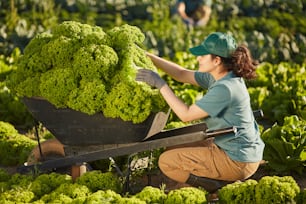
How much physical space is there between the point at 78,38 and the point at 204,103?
121 cm

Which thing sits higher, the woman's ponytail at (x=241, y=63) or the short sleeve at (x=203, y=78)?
the woman's ponytail at (x=241, y=63)

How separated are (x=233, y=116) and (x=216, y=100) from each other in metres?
0.23

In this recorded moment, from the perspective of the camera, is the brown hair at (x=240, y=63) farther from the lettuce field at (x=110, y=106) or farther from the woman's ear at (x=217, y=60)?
the lettuce field at (x=110, y=106)

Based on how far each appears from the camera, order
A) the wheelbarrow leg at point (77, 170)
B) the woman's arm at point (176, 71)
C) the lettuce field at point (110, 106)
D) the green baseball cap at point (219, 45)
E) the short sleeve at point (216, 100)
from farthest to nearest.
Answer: the woman's arm at point (176, 71)
the wheelbarrow leg at point (77, 170)
the green baseball cap at point (219, 45)
the short sleeve at point (216, 100)
the lettuce field at point (110, 106)

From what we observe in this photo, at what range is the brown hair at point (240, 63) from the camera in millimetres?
6363

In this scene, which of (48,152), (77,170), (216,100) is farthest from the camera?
(48,152)

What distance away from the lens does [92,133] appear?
258 inches

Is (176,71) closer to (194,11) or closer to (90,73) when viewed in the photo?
(90,73)

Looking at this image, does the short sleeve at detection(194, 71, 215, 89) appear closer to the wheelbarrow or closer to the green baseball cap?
the wheelbarrow

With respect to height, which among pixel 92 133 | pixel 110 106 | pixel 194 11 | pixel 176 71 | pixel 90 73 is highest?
pixel 90 73

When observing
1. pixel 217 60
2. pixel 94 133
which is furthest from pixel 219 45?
pixel 94 133

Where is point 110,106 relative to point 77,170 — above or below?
above

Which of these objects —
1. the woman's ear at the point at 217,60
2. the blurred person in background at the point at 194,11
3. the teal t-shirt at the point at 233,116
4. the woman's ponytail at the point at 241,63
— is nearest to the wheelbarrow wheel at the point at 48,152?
the teal t-shirt at the point at 233,116

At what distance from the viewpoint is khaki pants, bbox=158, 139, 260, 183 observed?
6.47 metres
